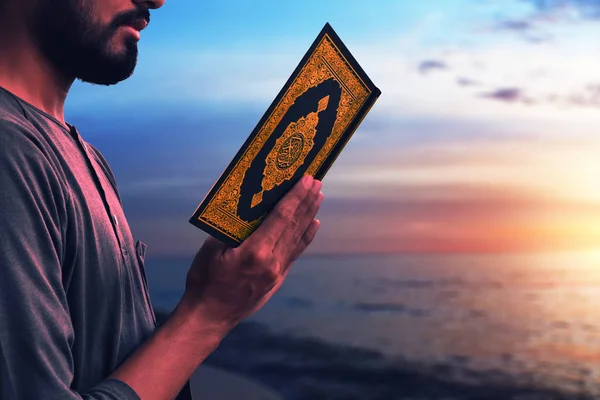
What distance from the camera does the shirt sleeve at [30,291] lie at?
1578mm

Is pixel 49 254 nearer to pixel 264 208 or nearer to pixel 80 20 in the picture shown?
pixel 264 208

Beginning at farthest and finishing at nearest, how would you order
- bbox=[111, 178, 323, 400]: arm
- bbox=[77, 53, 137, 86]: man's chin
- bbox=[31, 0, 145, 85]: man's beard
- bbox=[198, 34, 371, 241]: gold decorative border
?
bbox=[77, 53, 137, 86]: man's chin → bbox=[31, 0, 145, 85]: man's beard → bbox=[198, 34, 371, 241]: gold decorative border → bbox=[111, 178, 323, 400]: arm

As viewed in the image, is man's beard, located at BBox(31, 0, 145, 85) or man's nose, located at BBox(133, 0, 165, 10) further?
man's nose, located at BBox(133, 0, 165, 10)

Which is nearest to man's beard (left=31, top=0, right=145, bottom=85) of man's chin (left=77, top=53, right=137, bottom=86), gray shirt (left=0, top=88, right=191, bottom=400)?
man's chin (left=77, top=53, right=137, bottom=86)

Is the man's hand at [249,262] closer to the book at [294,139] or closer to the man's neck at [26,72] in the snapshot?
the book at [294,139]

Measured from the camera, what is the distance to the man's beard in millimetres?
2127

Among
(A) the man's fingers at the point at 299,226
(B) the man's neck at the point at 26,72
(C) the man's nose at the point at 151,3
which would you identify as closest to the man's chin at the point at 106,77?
(B) the man's neck at the point at 26,72

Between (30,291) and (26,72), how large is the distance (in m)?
0.86

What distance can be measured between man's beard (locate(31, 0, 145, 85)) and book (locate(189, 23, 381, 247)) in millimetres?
569

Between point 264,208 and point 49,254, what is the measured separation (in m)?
0.68

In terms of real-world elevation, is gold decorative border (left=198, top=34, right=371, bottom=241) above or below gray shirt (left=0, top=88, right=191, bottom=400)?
above

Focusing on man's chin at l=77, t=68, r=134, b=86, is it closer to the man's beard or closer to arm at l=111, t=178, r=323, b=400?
the man's beard

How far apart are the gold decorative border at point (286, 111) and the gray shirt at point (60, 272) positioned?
1.16ft

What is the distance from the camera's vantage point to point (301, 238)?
85.4 inches
